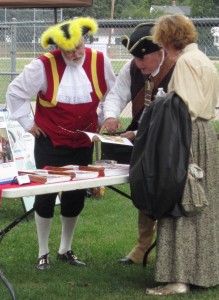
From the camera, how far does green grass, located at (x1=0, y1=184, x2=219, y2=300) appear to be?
215 inches

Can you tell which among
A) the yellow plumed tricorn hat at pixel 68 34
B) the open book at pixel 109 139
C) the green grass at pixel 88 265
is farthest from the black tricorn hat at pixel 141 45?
the green grass at pixel 88 265

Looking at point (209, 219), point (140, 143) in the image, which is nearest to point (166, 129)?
point (140, 143)

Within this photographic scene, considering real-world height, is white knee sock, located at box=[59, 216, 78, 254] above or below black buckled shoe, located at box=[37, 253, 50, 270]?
above

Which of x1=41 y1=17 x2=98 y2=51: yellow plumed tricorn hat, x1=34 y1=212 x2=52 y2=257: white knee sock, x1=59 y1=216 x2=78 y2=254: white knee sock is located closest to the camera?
x1=41 y1=17 x2=98 y2=51: yellow plumed tricorn hat

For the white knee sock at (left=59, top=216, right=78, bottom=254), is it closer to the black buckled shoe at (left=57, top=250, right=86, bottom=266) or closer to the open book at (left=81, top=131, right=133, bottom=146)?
the black buckled shoe at (left=57, top=250, right=86, bottom=266)

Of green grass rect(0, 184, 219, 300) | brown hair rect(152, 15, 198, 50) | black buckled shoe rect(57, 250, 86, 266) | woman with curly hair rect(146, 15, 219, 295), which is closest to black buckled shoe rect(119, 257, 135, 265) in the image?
green grass rect(0, 184, 219, 300)

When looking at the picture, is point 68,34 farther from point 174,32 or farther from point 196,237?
point 196,237

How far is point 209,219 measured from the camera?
523 cm

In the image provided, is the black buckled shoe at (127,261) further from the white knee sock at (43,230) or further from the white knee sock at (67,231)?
the white knee sock at (43,230)

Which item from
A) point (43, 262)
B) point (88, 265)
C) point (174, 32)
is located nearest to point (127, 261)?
point (88, 265)

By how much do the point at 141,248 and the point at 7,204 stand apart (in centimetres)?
269

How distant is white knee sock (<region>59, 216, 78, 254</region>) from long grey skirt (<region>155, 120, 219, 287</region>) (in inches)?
44.7

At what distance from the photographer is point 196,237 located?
520 centimetres

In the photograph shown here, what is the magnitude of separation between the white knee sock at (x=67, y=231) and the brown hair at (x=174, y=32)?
1708 mm
